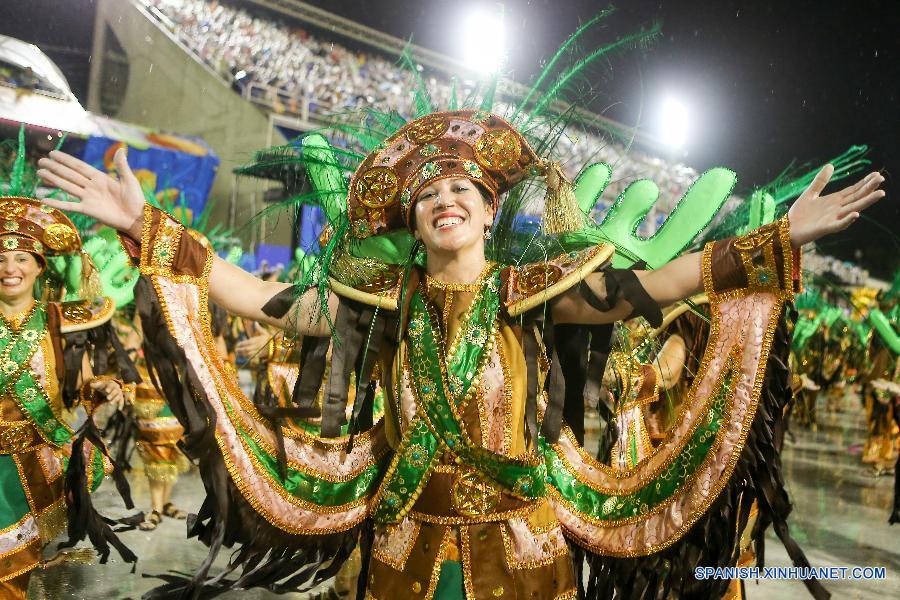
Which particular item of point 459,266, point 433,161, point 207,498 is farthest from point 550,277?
point 207,498

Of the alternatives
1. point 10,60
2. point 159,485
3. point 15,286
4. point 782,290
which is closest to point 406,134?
point 782,290

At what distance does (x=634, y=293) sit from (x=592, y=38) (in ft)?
3.55

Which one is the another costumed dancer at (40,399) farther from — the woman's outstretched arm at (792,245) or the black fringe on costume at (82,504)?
the woman's outstretched arm at (792,245)

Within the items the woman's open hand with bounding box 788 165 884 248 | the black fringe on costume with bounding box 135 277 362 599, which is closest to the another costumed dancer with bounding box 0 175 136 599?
the black fringe on costume with bounding box 135 277 362 599

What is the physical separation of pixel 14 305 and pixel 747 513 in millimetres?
3184

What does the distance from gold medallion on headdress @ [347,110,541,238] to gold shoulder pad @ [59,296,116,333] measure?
1.98 m

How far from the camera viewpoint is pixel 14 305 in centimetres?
354

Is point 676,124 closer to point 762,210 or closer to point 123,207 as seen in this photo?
point 762,210

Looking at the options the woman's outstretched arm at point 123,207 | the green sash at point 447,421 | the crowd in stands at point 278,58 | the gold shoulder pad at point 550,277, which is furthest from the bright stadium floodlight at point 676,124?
the crowd in stands at point 278,58

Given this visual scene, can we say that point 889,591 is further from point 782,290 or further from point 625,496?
point 782,290

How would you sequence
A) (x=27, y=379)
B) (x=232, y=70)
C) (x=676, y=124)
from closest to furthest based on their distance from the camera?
(x=27, y=379) → (x=676, y=124) → (x=232, y=70)

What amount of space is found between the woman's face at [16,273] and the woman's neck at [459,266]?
2.19 meters

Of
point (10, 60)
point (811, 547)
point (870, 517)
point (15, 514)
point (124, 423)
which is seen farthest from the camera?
point (10, 60)

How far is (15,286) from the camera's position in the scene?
11.4 ft
